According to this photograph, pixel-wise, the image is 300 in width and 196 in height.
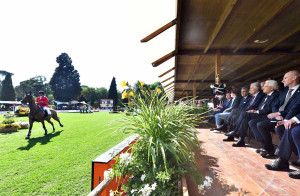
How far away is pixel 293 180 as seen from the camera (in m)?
1.59

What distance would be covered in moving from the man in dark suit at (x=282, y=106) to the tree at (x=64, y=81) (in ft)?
196

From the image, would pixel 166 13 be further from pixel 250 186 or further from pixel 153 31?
pixel 250 186

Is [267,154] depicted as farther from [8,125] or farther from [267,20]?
[8,125]

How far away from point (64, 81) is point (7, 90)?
2106cm

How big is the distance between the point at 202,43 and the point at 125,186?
16.0 ft

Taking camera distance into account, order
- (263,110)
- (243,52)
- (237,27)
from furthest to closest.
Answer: (243,52), (237,27), (263,110)

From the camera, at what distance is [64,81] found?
53750 mm

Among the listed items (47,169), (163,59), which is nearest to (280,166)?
(47,169)

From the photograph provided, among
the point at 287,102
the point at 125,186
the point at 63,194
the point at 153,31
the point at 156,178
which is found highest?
the point at 153,31

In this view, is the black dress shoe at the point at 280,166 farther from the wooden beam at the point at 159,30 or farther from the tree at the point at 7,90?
the tree at the point at 7,90

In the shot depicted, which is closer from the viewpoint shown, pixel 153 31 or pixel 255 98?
pixel 255 98

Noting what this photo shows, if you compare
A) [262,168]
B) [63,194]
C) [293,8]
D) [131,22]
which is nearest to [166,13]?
[131,22]

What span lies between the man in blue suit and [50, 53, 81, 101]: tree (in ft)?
196

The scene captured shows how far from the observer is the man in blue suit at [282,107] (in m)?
2.13
